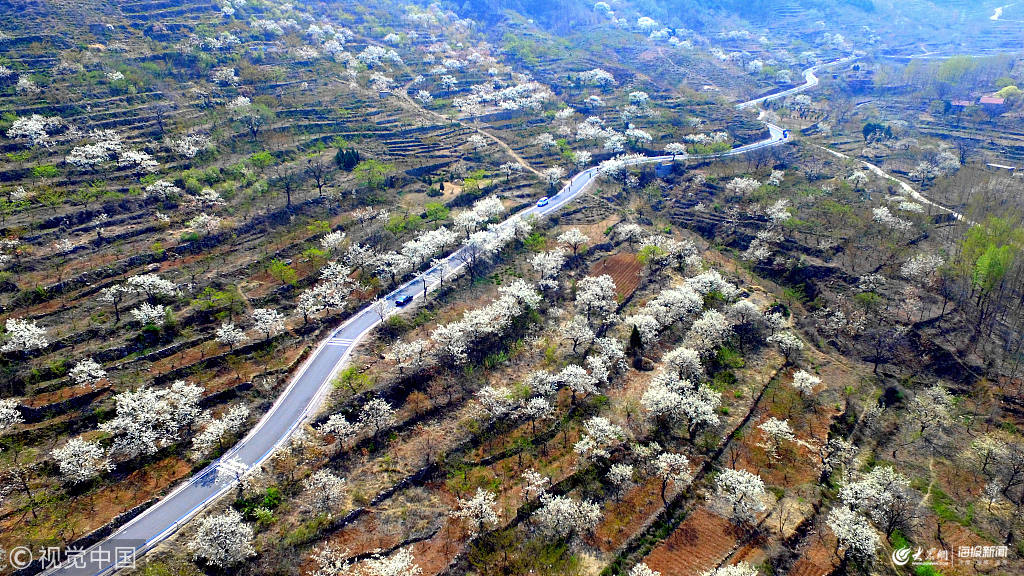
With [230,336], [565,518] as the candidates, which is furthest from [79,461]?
[565,518]

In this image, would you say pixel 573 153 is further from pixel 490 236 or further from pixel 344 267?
pixel 344 267

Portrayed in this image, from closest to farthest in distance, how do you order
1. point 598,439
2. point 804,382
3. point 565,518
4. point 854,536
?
point 854,536
point 565,518
point 598,439
point 804,382

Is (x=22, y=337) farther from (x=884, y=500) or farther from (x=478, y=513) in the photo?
(x=884, y=500)

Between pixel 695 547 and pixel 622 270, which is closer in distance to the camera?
pixel 695 547

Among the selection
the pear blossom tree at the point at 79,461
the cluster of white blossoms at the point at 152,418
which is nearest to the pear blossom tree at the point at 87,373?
the cluster of white blossoms at the point at 152,418

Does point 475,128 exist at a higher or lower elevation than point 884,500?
higher

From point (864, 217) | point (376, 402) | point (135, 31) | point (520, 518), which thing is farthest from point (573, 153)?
point (135, 31)

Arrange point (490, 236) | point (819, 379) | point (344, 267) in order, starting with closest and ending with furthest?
point (819, 379), point (344, 267), point (490, 236)

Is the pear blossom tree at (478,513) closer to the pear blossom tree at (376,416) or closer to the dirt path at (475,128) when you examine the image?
the pear blossom tree at (376,416)
